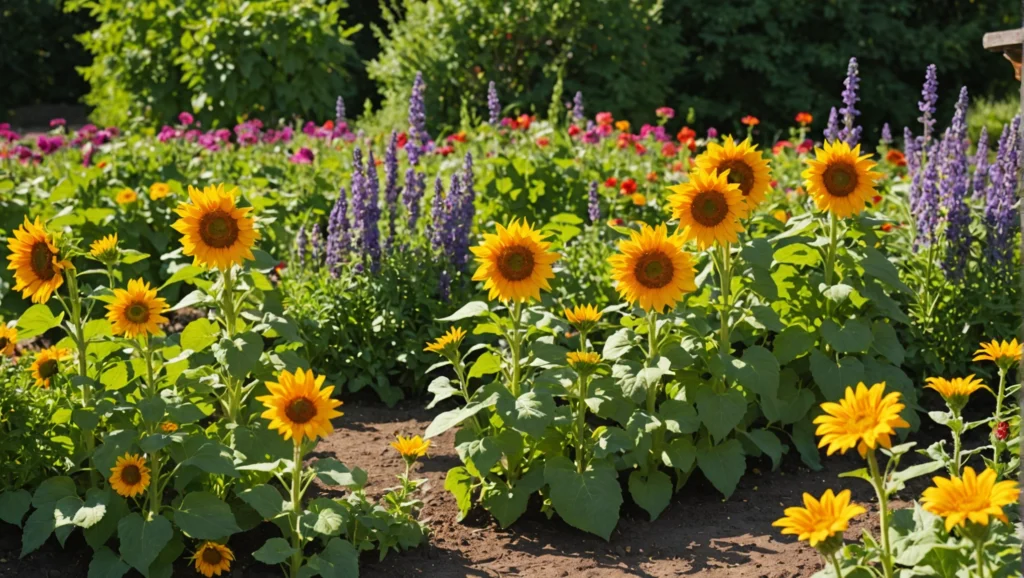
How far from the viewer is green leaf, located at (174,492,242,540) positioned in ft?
11.0

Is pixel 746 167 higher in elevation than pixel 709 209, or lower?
higher

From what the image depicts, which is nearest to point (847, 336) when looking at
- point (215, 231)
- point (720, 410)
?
point (720, 410)

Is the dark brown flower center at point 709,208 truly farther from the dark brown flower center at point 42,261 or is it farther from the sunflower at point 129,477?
the dark brown flower center at point 42,261

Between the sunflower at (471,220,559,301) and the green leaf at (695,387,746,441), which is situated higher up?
the sunflower at (471,220,559,301)

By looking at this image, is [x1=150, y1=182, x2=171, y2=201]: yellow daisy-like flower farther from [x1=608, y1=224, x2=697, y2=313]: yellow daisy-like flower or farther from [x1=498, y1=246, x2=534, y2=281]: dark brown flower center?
[x1=608, y1=224, x2=697, y2=313]: yellow daisy-like flower

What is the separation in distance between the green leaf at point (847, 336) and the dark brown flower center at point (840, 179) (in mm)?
501

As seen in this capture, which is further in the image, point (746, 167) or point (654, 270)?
point (746, 167)

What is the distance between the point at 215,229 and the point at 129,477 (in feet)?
2.49

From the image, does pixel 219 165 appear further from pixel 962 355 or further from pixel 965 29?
pixel 965 29

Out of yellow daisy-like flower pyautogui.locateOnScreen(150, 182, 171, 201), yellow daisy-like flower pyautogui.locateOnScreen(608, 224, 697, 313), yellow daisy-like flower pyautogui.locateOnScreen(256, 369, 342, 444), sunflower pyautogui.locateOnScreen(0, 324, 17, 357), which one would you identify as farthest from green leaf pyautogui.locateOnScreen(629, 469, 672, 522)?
yellow daisy-like flower pyautogui.locateOnScreen(150, 182, 171, 201)

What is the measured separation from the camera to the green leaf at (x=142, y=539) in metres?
3.31

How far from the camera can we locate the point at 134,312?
3.44 m

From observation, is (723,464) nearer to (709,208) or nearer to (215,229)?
(709,208)

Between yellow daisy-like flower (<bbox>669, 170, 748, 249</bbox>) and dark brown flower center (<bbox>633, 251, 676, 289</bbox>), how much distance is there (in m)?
0.13
